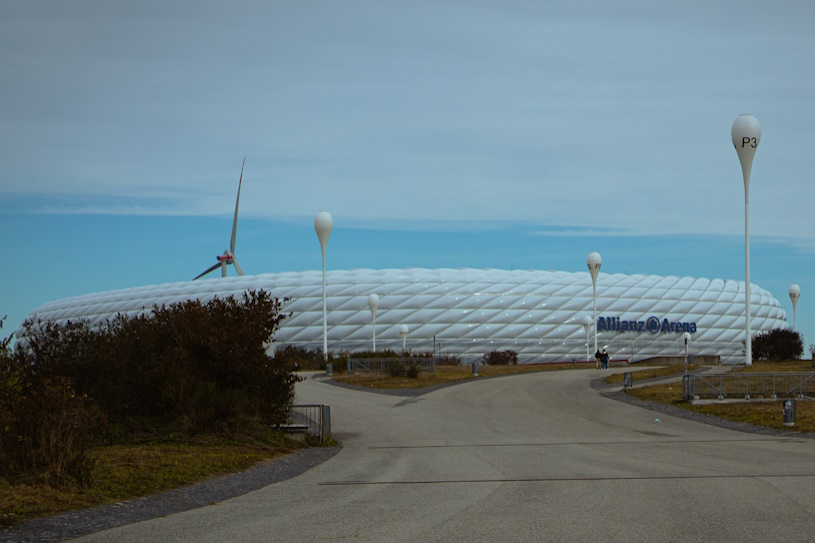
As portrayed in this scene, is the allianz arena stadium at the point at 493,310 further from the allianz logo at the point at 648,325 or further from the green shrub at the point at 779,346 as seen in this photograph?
the green shrub at the point at 779,346

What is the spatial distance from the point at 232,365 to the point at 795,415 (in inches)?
530

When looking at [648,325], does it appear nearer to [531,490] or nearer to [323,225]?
[323,225]

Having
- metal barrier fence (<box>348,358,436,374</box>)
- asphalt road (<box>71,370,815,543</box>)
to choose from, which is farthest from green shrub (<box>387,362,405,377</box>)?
asphalt road (<box>71,370,815,543</box>)

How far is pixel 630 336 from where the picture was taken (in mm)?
88625

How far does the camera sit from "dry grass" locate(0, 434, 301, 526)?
10688mm

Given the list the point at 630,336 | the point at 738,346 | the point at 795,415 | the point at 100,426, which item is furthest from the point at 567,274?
the point at 100,426

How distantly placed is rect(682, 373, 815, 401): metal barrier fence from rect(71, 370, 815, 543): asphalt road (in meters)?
5.33

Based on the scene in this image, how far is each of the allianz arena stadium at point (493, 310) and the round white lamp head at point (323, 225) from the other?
2754 cm

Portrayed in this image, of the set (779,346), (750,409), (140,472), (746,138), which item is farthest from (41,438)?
(779,346)

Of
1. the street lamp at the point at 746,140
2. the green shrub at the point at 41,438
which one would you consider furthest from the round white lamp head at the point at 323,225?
the green shrub at the point at 41,438

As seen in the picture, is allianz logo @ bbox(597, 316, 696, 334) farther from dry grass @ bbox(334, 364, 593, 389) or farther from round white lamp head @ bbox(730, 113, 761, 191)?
round white lamp head @ bbox(730, 113, 761, 191)

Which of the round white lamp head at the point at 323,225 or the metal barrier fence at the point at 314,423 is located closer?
the metal barrier fence at the point at 314,423

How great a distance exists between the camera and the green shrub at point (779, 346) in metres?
56.2

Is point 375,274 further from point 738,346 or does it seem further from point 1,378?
point 1,378
